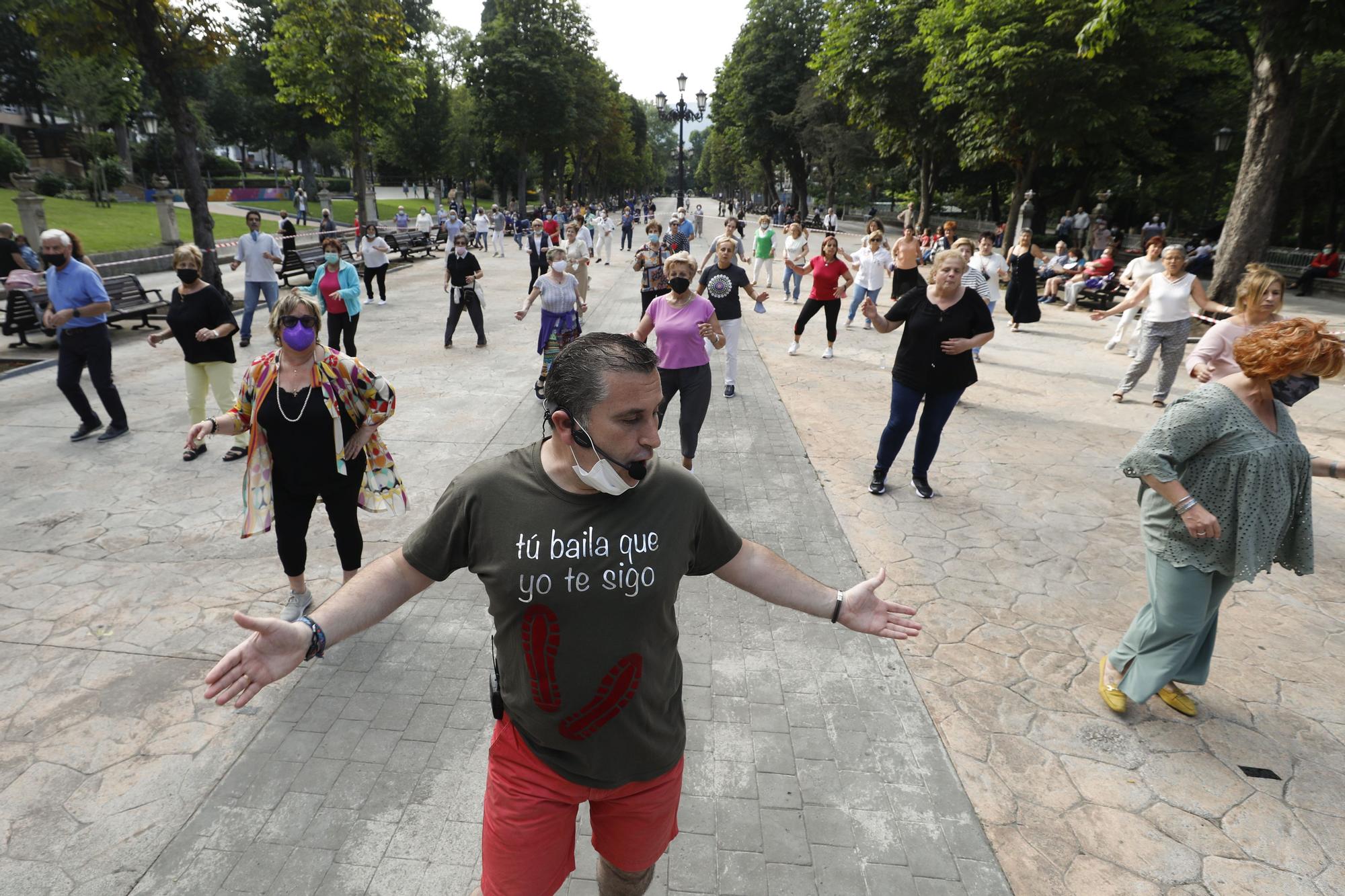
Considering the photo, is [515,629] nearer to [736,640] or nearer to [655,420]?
[655,420]

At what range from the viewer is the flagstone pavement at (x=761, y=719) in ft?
9.59

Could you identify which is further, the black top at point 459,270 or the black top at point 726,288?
the black top at point 459,270

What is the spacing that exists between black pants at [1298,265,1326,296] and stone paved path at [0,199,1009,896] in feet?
76.1

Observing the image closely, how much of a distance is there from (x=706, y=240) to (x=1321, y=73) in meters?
23.1

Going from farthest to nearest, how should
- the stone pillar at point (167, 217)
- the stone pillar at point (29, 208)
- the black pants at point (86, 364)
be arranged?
the stone pillar at point (167, 217) < the stone pillar at point (29, 208) < the black pants at point (86, 364)

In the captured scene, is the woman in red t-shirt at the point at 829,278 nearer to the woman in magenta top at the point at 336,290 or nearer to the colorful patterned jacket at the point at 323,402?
the woman in magenta top at the point at 336,290

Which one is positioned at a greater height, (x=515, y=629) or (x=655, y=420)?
(x=655, y=420)

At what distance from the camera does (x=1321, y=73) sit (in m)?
23.2

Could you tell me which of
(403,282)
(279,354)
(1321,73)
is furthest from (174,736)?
(1321,73)

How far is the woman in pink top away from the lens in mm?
4953

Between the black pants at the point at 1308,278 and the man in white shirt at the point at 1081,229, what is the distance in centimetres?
770

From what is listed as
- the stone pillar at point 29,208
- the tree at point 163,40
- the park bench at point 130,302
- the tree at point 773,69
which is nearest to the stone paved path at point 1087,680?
the park bench at point 130,302

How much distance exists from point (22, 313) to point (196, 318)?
6639mm

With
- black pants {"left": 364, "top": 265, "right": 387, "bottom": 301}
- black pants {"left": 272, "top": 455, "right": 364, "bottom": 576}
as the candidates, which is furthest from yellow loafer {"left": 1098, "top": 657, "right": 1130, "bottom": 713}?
black pants {"left": 364, "top": 265, "right": 387, "bottom": 301}
